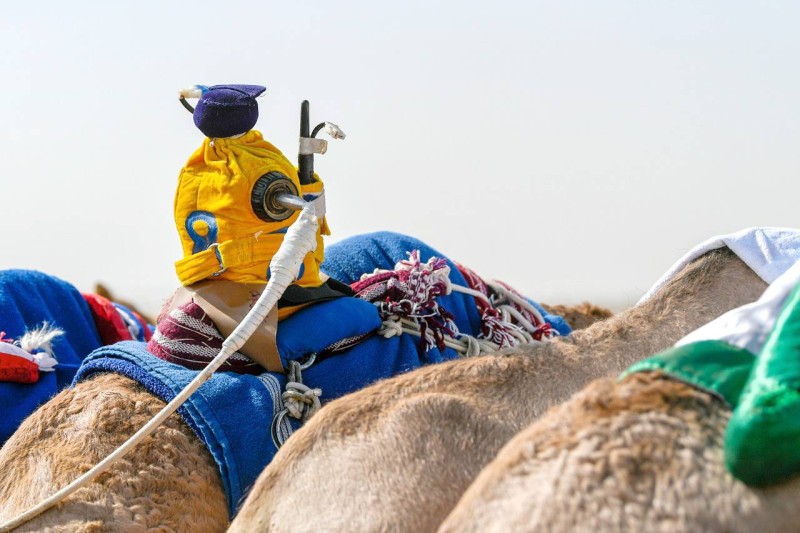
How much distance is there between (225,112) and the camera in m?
2.40

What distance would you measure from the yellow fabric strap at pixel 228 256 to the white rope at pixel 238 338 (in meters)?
0.33

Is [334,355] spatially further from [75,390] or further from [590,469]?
[590,469]

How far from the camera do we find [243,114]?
2426mm

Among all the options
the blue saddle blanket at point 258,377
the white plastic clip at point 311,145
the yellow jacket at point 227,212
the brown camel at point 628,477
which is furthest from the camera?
the white plastic clip at point 311,145

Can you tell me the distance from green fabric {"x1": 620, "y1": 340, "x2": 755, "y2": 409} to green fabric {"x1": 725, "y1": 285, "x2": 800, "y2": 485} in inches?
0.9

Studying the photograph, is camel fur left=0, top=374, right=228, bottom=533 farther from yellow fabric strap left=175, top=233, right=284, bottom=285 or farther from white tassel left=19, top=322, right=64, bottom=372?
white tassel left=19, top=322, right=64, bottom=372

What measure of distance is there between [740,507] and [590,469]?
14 cm

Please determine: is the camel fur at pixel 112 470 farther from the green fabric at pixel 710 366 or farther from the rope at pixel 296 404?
the green fabric at pixel 710 366

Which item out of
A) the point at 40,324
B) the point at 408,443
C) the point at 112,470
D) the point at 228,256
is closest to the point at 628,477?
the point at 408,443

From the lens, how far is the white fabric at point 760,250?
2.16 m

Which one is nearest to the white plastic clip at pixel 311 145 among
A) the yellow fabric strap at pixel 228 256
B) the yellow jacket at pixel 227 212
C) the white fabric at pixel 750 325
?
the yellow jacket at pixel 227 212

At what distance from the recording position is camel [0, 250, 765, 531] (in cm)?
140

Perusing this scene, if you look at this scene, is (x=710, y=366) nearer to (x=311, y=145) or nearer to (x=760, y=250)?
(x=760, y=250)

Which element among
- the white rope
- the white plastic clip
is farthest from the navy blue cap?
the white rope
